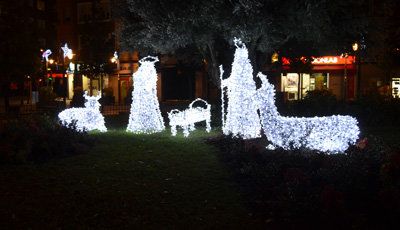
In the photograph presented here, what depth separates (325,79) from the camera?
37125 millimetres

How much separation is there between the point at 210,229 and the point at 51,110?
18572 millimetres

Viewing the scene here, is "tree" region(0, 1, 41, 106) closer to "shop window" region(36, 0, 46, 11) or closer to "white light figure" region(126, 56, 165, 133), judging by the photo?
"white light figure" region(126, 56, 165, 133)

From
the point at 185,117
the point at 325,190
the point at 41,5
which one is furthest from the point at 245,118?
the point at 41,5

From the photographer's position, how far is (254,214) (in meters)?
6.98

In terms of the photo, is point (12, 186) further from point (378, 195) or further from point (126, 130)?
point (126, 130)

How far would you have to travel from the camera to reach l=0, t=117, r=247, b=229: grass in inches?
263

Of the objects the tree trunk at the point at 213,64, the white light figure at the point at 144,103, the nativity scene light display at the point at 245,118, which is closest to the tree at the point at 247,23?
the tree trunk at the point at 213,64

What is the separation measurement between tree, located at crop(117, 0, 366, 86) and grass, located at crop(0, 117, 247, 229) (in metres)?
6.55

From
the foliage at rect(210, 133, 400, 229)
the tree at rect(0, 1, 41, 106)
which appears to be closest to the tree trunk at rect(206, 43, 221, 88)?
the tree at rect(0, 1, 41, 106)

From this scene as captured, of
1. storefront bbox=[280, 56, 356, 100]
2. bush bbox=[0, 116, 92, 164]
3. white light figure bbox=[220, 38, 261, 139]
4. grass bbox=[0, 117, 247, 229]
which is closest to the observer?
grass bbox=[0, 117, 247, 229]

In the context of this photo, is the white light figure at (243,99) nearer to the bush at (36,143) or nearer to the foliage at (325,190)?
the bush at (36,143)

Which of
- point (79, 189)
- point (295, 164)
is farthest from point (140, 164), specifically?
point (295, 164)

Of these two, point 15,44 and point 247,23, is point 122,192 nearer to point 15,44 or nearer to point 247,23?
point 247,23

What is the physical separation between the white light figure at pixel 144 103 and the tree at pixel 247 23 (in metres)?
2.39
